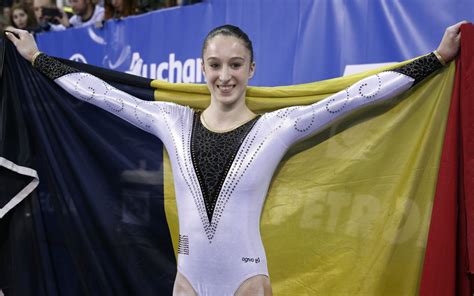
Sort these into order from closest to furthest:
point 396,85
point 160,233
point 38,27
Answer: point 396,85
point 160,233
point 38,27

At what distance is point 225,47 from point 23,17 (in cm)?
548

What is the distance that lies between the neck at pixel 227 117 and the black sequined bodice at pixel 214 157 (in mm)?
40

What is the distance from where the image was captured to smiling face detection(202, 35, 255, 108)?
2.85 meters

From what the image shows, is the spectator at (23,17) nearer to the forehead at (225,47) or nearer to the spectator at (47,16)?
the spectator at (47,16)

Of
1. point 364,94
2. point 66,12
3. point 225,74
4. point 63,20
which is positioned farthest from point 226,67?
point 66,12

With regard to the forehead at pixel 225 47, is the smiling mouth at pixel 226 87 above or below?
below

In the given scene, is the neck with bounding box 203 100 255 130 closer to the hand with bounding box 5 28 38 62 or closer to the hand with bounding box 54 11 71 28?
the hand with bounding box 5 28 38 62

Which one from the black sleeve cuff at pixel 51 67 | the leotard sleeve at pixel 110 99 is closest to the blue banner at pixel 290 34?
the leotard sleeve at pixel 110 99

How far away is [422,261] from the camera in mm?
2822

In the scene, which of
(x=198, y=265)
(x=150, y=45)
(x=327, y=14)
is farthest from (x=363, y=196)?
(x=150, y=45)

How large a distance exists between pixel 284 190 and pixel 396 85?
71 centimetres

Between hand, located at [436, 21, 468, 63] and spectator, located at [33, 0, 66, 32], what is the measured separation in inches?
208

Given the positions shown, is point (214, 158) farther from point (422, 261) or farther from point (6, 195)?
point (6, 195)

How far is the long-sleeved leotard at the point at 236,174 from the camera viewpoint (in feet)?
9.23
